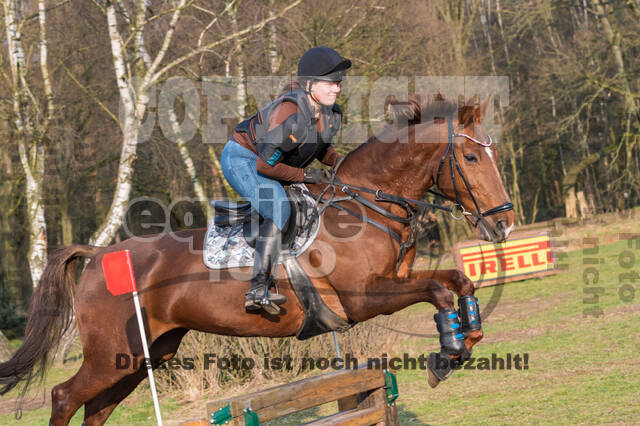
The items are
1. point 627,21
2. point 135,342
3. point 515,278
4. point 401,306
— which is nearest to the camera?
point 401,306

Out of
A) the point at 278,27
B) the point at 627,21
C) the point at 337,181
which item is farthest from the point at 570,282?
the point at 627,21

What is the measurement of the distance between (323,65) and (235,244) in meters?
1.29

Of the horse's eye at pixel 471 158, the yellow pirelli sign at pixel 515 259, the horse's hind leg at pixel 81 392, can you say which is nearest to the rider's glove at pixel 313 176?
the horse's eye at pixel 471 158

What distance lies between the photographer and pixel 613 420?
16.9 ft

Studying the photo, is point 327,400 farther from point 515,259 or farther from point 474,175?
point 515,259

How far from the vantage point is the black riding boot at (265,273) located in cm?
402

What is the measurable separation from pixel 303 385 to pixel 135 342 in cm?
128

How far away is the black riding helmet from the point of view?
4.00 metres

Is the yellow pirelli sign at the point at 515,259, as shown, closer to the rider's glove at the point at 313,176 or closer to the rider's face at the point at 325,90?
the rider's glove at the point at 313,176

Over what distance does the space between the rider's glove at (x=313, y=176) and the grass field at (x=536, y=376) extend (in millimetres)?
2851

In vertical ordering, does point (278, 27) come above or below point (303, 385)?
above

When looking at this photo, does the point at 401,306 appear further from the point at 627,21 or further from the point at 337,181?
the point at 627,21

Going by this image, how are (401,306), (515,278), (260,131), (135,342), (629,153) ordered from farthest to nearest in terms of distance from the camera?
1. (629,153)
2. (515,278)
3. (135,342)
4. (260,131)
5. (401,306)

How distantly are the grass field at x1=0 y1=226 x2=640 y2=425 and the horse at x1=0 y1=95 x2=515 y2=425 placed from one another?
234 cm
